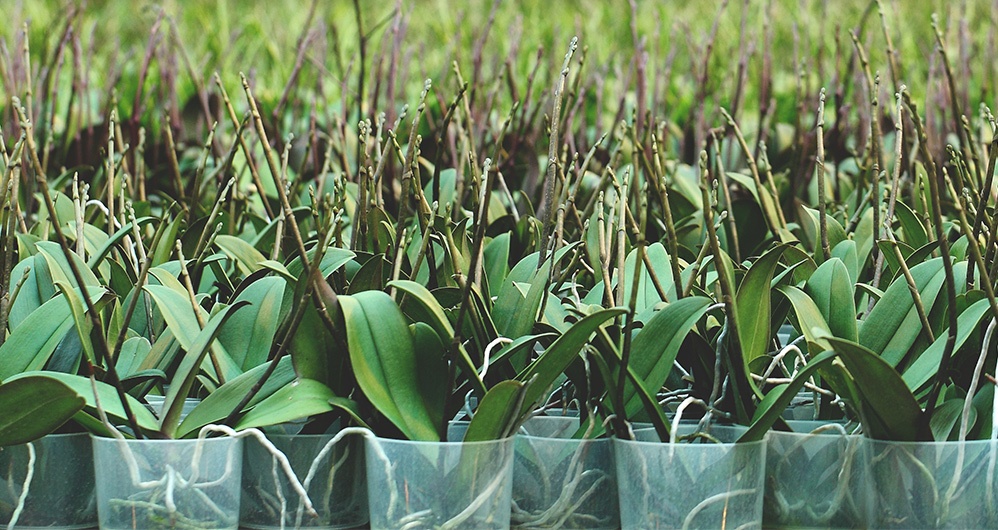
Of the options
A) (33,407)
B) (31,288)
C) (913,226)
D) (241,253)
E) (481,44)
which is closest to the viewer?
(33,407)

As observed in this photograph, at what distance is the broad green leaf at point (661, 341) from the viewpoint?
3.27 ft

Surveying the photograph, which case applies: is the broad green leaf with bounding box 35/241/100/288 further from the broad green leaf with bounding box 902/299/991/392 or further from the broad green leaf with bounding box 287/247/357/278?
the broad green leaf with bounding box 902/299/991/392

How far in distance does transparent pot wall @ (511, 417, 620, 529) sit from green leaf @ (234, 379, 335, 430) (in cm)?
20

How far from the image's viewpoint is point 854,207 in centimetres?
195

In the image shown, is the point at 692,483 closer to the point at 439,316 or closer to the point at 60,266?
the point at 439,316

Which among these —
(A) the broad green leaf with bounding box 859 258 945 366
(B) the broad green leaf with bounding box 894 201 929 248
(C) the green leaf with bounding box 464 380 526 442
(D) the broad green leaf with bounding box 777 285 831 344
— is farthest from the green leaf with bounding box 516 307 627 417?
(B) the broad green leaf with bounding box 894 201 929 248

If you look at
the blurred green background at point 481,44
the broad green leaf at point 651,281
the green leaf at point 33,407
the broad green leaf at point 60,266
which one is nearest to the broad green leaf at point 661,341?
the broad green leaf at point 651,281

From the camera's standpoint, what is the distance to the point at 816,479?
3.43 ft

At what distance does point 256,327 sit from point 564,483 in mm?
377

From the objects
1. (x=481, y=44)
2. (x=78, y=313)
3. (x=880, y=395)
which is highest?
(x=481, y=44)

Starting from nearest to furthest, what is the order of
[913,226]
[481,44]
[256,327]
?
[256,327]
[913,226]
[481,44]

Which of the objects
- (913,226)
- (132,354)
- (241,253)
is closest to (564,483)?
(132,354)

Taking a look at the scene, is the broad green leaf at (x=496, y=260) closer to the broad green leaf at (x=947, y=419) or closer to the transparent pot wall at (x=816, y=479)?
the transparent pot wall at (x=816, y=479)

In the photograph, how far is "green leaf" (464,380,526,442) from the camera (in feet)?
3.07
